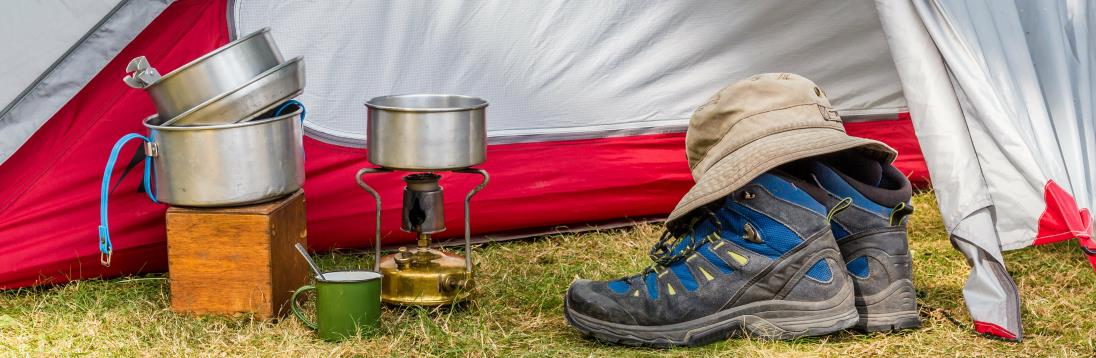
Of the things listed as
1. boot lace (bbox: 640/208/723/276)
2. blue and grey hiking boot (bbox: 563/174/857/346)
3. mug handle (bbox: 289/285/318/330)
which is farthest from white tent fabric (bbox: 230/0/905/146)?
blue and grey hiking boot (bbox: 563/174/857/346)

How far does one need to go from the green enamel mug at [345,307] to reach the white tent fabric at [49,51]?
0.60 m

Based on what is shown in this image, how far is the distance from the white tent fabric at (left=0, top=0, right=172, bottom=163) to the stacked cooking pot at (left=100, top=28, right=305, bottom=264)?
218 mm

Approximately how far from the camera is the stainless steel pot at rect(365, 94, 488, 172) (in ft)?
5.90

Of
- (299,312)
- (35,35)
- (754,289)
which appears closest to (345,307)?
(299,312)

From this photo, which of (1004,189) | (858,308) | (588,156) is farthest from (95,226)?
(1004,189)

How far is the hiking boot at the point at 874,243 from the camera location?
5.76 feet

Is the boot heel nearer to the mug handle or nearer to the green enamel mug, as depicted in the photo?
the green enamel mug

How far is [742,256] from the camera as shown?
1.71 metres

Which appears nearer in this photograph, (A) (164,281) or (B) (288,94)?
(B) (288,94)

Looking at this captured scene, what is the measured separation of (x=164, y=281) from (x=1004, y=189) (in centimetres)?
142

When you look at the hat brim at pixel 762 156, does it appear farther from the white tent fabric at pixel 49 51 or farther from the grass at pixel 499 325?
the white tent fabric at pixel 49 51

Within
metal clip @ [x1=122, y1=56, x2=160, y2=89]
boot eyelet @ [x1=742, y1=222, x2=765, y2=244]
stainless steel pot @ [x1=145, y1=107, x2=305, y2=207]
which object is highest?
metal clip @ [x1=122, y1=56, x2=160, y2=89]

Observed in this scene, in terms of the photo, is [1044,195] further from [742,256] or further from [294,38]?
[294,38]

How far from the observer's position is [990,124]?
5.58 feet
